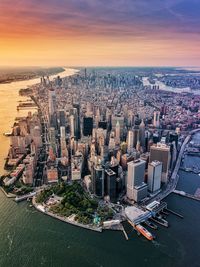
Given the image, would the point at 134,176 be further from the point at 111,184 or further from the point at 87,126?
the point at 87,126

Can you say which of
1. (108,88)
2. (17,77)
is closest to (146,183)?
(108,88)

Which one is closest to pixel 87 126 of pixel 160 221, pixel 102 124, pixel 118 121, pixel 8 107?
pixel 102 124

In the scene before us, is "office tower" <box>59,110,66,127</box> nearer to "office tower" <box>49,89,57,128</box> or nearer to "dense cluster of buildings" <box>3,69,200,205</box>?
"dense cluster of buildings" <box>3,69,200,205</box>

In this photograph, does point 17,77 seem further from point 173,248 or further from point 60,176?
point 173,248

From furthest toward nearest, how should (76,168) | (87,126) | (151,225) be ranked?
(87,126) < (76,168) < (151,225)

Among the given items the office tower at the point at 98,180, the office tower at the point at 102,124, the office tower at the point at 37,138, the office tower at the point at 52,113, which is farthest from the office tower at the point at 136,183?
the office tower at the point at 52,113

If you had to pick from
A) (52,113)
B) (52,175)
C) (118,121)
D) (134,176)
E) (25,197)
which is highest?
(52,113)

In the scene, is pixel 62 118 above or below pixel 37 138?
above
